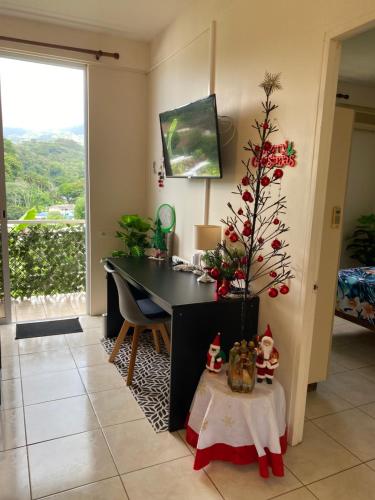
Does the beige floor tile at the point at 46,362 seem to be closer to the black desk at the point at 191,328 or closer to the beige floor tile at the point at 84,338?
the beige floor tile at the point at 84,338

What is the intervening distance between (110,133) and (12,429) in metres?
2.90

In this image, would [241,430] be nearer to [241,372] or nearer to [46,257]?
[241,372]

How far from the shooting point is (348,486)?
6.11 feet

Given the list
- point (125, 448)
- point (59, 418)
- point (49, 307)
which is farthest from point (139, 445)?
point (49, 307)

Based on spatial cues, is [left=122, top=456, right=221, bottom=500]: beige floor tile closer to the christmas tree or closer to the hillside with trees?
the christmas tree

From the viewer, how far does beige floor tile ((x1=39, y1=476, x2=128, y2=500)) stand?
1.74 meters

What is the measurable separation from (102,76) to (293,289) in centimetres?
301

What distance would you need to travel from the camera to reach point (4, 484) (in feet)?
5.95

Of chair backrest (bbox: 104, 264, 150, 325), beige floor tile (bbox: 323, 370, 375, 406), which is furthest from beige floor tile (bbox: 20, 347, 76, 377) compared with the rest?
beige floor tile (bbox: 323, 370, 375, 406)

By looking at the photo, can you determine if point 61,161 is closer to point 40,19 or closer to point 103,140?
point 103,140

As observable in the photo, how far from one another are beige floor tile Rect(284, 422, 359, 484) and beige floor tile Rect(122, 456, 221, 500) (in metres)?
0.48

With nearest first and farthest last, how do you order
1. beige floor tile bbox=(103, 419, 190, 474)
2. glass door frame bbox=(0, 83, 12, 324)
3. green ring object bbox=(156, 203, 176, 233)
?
1. beige floor tile bbox=(103, 419, 190, 474)
2. green ring object bbox=(156, 203, 176, 233)
3. glass door frame bbox=(0, 83, 12, 324)

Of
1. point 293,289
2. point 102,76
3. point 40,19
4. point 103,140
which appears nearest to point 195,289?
point 293,289

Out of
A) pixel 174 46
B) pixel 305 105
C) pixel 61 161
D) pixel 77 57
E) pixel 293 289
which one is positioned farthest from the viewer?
pixel 61 161
